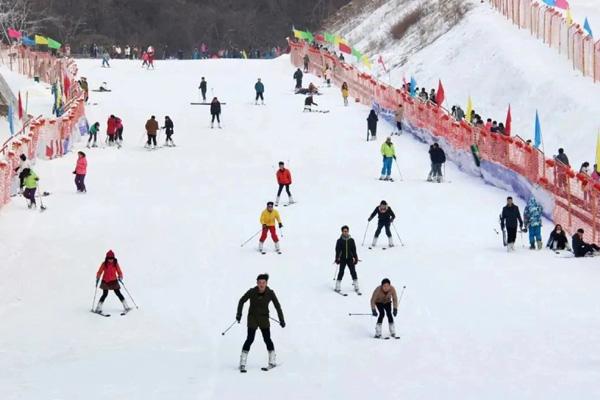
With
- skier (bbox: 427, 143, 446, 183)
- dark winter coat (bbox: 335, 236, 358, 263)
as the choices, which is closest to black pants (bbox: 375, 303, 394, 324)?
dark winter coat (bbox: 335, 236, 358, 263)

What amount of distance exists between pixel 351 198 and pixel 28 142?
998cm

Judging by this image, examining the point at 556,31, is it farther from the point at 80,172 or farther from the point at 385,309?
the point at 385,309

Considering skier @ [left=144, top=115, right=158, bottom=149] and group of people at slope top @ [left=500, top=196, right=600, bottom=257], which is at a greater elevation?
skier @ [left=144, top=115, right=158, bottom=149]

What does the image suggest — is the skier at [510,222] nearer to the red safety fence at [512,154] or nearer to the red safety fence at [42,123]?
the red safety fence at [512,154]

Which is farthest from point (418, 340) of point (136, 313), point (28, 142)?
point (28, 142)

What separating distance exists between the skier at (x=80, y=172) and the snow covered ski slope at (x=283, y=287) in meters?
0.32

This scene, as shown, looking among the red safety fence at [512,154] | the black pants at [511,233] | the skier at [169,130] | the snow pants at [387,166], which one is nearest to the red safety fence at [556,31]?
the red safety fence at [512,154]

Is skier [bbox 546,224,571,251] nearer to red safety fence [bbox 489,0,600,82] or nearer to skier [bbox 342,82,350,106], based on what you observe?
red safety fence [bbox 489,0,600,82]

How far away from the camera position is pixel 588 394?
50.7ft

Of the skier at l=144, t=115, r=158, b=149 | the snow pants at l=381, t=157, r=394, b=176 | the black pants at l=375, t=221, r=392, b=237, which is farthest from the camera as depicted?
the skier at l=144, t=115, r=158, b=149

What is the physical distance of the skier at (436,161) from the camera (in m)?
32.8

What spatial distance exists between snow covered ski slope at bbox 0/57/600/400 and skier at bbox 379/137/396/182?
20.5 inches

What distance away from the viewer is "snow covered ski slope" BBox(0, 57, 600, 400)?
16.5m

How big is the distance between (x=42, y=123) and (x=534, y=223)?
58.1ft
